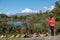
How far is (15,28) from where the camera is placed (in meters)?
18.3

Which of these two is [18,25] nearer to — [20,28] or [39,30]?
[20,28]

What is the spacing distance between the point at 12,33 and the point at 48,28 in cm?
390

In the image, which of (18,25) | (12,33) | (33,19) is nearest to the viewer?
(12,33)

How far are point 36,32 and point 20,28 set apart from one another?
1.43m

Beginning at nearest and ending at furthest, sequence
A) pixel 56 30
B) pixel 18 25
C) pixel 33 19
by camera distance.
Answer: pixel 18 25
pixel 56 30
pixel 33 19

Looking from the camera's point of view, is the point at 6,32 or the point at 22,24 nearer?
the point at 6,32

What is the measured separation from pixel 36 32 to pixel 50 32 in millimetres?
1519

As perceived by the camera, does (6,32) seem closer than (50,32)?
Yes

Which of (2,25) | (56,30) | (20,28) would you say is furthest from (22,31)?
(56,30)

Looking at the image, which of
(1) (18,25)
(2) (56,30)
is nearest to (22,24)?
(1) (18,25)

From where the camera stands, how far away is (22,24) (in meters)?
19.6

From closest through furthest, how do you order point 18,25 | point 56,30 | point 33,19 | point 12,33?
point 12,33, point 18,25, point 56,30, point 33,19

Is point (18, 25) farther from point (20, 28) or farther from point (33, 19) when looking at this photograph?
point (33, 19)

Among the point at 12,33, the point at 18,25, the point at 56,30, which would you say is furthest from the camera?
the point at 56,30
